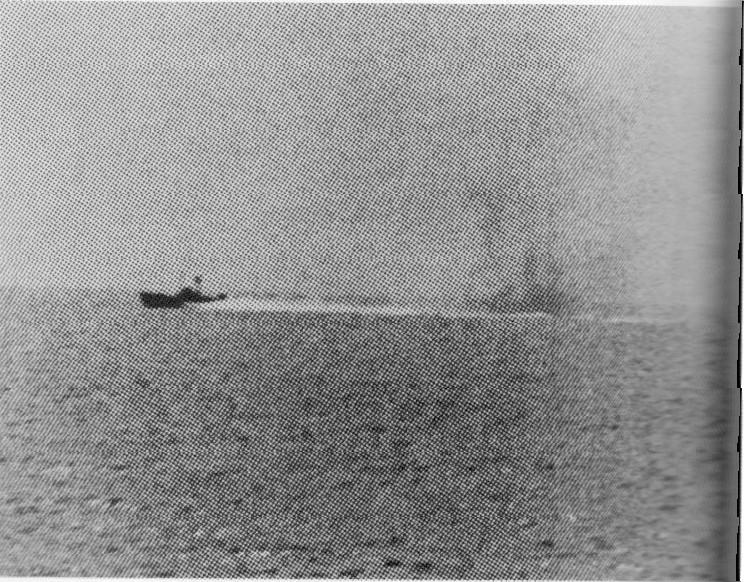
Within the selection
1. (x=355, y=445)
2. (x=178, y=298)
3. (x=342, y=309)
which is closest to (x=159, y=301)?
(x=178, y=298)

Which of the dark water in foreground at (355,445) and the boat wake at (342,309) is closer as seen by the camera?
the dark water in foreground at (355,445)

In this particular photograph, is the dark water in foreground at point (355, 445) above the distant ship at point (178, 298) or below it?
below

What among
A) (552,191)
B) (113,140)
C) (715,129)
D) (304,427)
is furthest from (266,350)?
(715,129)

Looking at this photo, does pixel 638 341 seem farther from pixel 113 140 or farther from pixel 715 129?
pixel 113 140

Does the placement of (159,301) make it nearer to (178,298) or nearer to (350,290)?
(178,298)

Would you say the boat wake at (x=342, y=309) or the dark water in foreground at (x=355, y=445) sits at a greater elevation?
the boat wake at (x=342, y=309)
